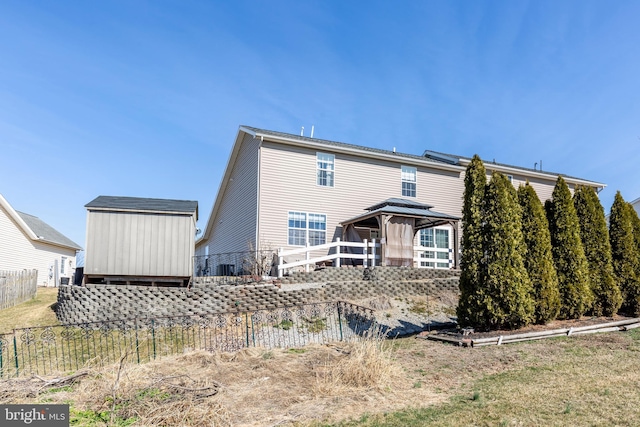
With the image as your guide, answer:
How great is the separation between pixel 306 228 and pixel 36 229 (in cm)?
1813

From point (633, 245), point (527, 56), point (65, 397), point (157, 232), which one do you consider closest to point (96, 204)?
point (157, 232)

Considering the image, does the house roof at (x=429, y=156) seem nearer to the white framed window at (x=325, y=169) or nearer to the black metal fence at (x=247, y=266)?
the white framed window at (x=325, y=169)

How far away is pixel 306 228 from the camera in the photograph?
18500 mm

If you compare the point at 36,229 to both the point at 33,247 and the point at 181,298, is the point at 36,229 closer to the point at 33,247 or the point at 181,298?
the point at 33,247

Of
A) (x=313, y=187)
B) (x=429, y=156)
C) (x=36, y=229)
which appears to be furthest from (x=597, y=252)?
(x=36, y=229)

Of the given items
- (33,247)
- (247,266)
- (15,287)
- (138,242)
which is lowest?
(15,287)

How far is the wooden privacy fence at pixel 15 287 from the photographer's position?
15113mm

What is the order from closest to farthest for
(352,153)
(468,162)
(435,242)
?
(352,153), (435,242), (468,162)

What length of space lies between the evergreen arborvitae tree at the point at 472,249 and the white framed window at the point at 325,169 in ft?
30.7

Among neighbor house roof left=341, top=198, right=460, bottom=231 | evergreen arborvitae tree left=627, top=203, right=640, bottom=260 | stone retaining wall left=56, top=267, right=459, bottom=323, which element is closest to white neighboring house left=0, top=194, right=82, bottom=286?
stone retaining wall left=56, top=267, right=459, bottom=323

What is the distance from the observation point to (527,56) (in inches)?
508

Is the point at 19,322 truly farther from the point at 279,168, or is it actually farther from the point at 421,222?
the point at 421,222

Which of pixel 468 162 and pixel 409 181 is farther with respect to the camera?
pixel 468 162

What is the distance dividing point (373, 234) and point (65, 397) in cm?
1562
